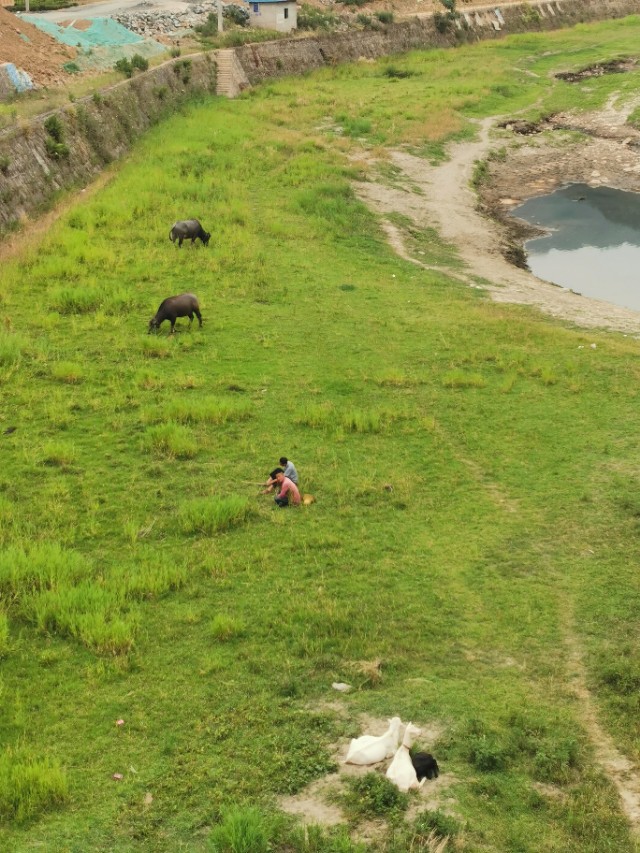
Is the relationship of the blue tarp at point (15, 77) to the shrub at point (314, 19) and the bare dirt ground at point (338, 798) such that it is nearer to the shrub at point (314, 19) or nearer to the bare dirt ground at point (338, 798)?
the shrub at point (314, 19)

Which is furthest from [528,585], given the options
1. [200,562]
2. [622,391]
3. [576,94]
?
[576,94]

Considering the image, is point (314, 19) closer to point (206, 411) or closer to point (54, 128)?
point (54, 128)

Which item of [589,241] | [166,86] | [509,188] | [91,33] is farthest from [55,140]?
[509,188]

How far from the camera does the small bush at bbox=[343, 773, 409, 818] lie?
9.12m

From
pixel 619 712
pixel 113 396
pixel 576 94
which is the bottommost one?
pixel 619 712

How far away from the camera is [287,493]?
15102mm

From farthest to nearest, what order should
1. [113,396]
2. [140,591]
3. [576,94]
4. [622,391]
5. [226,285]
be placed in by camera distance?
1. [576,94]
2. [226,285]
3. [622,391]
4. [113,396]
5. [140,591]

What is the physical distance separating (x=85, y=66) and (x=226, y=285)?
904 inches

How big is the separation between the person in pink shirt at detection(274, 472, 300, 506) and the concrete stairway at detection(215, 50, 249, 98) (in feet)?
127

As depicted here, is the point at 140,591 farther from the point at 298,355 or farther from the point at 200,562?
the point at 298,355

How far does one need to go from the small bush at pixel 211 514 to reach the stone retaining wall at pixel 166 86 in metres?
15.1

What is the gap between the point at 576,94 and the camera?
181 feet

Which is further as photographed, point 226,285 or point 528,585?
point 226,285

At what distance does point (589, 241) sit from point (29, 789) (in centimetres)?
3177
